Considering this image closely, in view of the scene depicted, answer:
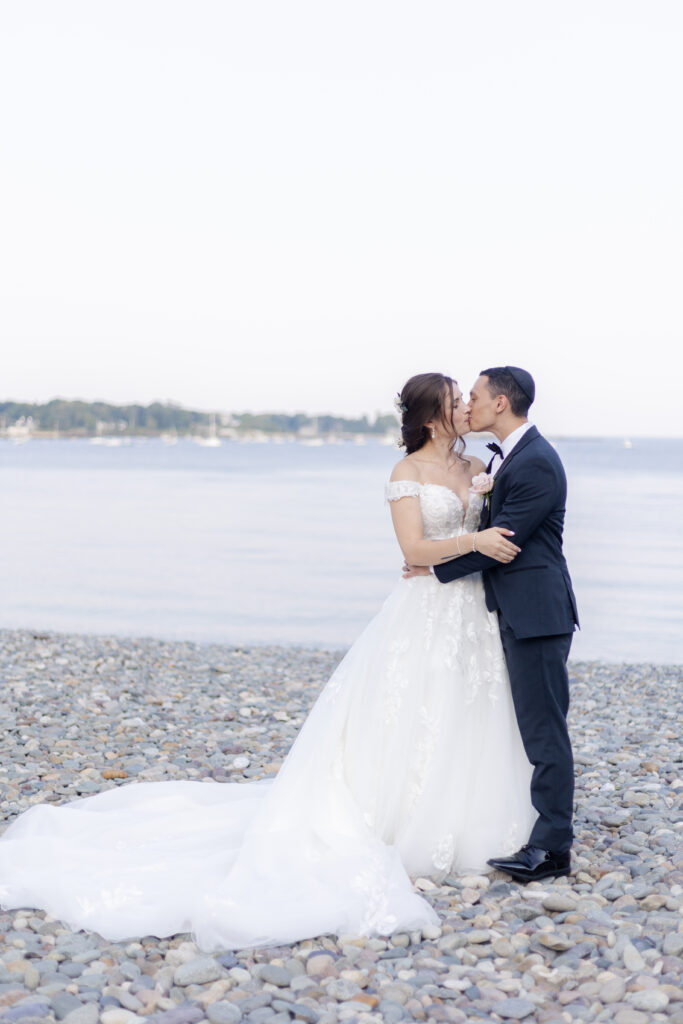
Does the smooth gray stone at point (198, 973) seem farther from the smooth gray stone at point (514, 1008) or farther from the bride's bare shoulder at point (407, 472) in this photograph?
the bride's bare shoulder at point (407, 472)

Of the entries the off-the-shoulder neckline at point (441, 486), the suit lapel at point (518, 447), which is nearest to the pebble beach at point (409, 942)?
the off-the-shoulder neckline at point (441, 486)

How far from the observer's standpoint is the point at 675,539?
30875 mm

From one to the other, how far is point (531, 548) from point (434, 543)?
1.49 ft

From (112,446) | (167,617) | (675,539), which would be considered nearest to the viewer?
(167,617)

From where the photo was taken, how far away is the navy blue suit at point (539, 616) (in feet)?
15.3

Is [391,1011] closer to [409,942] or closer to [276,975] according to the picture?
[276,975]

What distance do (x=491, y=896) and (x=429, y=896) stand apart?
276mm

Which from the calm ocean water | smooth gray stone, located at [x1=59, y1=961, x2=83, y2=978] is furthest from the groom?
the calm ocean water

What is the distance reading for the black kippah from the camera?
4.76m

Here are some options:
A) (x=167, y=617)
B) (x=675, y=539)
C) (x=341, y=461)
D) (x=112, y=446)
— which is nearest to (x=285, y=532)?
(x=675, y=539)

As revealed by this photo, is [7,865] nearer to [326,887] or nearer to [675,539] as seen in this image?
[326,887]

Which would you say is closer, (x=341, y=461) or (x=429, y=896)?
(x=429, y=896)

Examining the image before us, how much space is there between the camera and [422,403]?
195 inches

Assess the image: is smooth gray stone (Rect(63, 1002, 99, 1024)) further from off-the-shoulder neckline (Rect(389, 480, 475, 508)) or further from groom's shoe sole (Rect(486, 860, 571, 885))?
off-the-shoulder neckline (Rect(389, 480, 475, 508))
